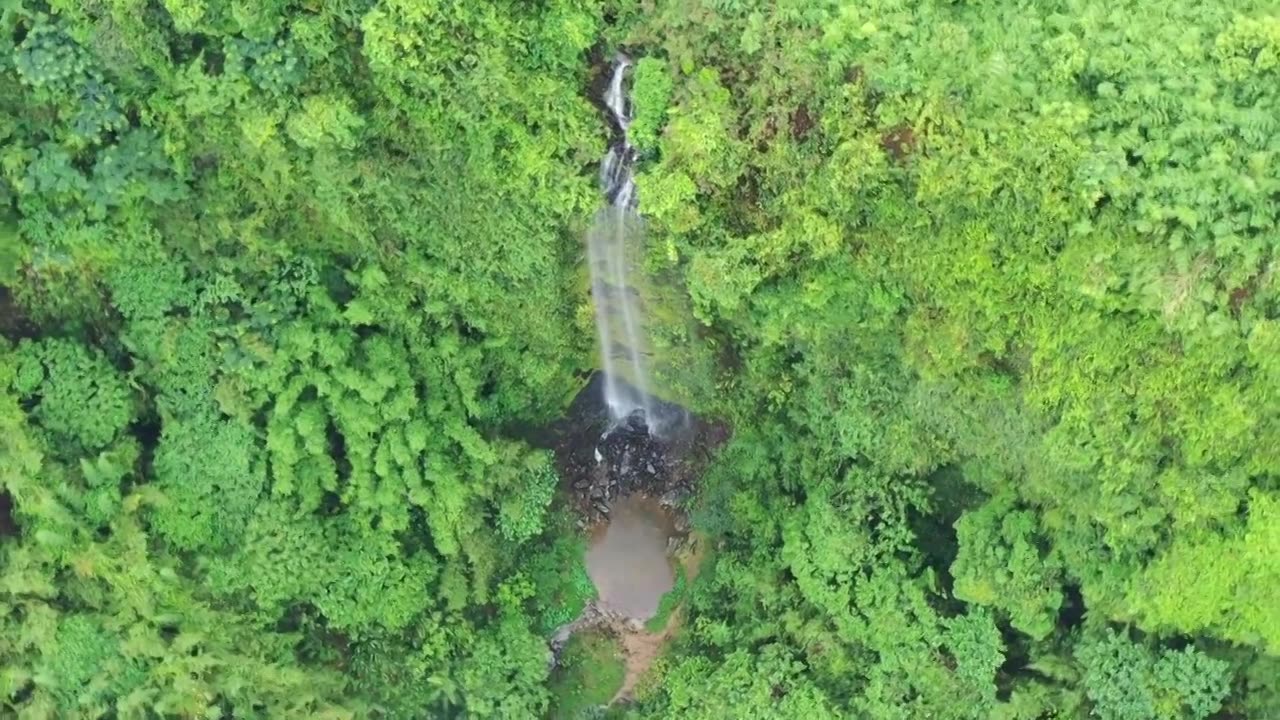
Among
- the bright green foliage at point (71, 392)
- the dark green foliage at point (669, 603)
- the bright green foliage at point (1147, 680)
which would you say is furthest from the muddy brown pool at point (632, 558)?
the bright green foliage at point (71, 392)

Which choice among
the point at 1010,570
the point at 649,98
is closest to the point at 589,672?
the point at 1010,570

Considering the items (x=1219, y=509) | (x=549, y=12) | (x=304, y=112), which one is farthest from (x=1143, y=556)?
(x=304, y=112)

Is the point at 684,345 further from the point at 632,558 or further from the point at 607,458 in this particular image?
the point at 632,558

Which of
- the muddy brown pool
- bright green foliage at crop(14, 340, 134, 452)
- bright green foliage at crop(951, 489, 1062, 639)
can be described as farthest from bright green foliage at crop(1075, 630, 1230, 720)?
bright green foliage at crop(14, 340, 134, 452)

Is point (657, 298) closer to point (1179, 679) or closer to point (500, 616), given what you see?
point (500, 616)

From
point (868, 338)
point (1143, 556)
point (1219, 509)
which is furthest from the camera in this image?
point (868, 338)

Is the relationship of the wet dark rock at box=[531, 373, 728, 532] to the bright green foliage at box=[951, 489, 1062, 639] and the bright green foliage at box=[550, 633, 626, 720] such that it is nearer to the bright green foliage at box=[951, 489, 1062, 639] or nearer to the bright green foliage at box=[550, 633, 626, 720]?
the bright green foliage at box=[550, 633, 626, 720]

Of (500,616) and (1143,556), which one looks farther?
(500,616)
